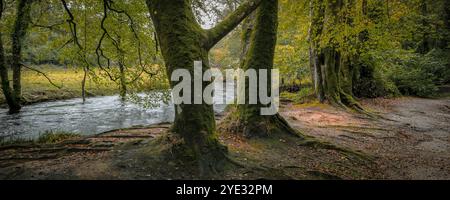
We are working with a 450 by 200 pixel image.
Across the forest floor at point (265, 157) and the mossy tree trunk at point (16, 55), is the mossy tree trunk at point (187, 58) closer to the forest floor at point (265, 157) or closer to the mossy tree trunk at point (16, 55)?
the forest floor at point (265, 157)

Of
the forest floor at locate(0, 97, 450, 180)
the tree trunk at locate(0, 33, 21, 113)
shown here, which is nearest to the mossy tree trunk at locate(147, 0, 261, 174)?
the forest floor at locate(0, 97, 450, 180)

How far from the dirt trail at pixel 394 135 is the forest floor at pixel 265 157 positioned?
0.03 meters

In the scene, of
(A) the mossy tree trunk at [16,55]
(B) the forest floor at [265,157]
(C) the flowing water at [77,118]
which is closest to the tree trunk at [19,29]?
(A) the mossy tree trunk at [16,55]

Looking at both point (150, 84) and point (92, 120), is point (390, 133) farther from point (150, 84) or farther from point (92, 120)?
point (92, 120)

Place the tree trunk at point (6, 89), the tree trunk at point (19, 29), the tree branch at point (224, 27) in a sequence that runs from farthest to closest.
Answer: the tree trunk at point (6, 89), the tree trunk at point (19, 29), the tree branch at point (224, 27)

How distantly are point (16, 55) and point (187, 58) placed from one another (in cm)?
1493

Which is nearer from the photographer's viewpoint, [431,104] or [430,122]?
[430,122]

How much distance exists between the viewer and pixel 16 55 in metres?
17.4

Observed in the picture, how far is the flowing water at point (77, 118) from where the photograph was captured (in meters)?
13.9

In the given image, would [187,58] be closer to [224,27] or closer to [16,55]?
[224,27]

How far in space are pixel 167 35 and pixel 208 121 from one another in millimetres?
1875

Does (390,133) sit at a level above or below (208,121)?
below

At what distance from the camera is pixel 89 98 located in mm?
25641
